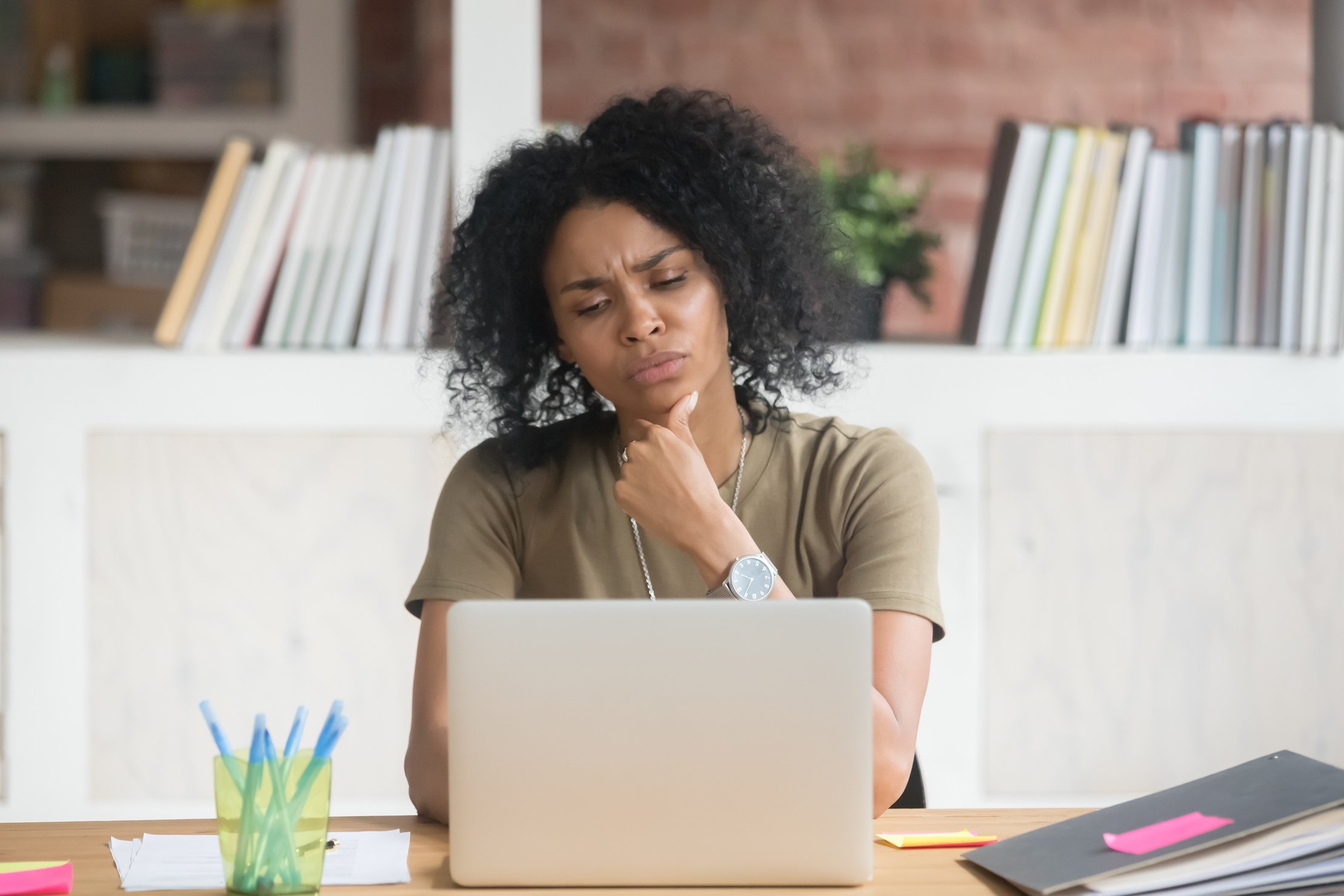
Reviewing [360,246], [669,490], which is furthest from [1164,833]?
[360,246]

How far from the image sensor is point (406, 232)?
202cm

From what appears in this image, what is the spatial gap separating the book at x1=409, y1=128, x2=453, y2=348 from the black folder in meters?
1.33

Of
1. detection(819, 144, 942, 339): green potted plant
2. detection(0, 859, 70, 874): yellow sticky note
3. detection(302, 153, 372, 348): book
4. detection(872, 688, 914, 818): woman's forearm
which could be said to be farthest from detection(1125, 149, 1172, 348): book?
detection(0, 859, 70, 874): yellow sticky note

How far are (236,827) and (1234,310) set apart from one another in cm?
173

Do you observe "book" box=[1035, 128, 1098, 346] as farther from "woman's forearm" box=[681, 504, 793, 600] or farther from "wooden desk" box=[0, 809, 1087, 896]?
"wooden desk" box=[0, 809, 1087, 896]

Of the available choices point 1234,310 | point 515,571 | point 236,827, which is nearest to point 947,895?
point 236,827

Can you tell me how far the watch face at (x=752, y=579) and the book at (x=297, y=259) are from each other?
106 cm

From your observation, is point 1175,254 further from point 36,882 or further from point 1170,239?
point 36,882

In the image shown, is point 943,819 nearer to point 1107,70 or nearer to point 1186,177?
point 1186,177

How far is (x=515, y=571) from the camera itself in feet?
4.86

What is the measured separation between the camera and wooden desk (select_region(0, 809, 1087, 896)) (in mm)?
897

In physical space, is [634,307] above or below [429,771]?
above

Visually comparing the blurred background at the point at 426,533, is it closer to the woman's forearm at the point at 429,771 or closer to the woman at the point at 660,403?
the woman at the point at 660,403

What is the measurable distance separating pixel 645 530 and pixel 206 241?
0.97m
